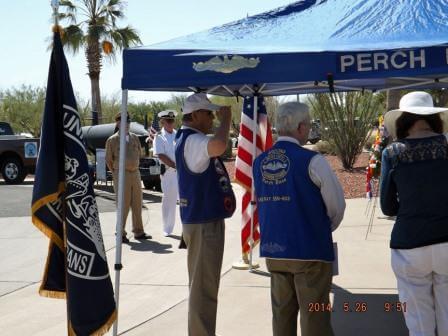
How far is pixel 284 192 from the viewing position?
3.91m

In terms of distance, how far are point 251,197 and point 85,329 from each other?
335cm

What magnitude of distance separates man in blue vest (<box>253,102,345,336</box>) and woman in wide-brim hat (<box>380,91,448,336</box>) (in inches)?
14.8

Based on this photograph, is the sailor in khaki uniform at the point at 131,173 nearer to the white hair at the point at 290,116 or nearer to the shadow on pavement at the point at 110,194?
the shadow on pavement at the point at 110,194

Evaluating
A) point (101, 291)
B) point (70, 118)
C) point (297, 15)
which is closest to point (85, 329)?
point (101, 291)

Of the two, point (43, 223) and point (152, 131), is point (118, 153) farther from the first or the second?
point (152, 131)

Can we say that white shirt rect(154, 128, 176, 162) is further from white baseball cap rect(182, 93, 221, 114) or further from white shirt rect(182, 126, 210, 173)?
white shirt rect(182, 126, 210, 173)

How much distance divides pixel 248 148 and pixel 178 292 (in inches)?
73.1

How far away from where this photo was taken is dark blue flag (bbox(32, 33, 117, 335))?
4316 mm

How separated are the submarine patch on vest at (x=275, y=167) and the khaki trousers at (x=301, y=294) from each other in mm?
507

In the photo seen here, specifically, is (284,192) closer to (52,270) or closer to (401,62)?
(401,62)

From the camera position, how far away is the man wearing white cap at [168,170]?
9336 mm
